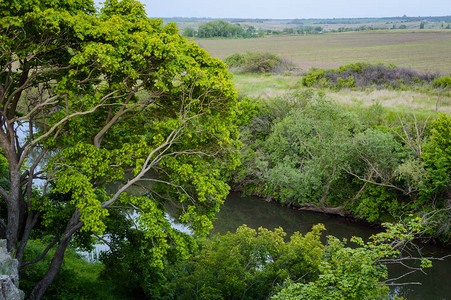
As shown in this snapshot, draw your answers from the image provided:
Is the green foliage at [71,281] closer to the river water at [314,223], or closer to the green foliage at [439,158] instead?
the river water at [314,223]

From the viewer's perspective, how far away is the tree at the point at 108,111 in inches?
476

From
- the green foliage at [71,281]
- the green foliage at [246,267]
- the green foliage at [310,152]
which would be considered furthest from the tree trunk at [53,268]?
the green foliage at [310,152]

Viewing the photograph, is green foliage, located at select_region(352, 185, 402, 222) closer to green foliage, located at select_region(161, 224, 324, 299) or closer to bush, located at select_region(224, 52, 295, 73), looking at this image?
green foliage, located at select_region(161, 224, 324, 299)

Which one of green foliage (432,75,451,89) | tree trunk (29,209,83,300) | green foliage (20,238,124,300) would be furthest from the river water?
green foliage (432,75,451,89)

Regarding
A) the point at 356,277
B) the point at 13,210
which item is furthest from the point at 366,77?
the point at 13,210

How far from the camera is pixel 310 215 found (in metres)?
29.2

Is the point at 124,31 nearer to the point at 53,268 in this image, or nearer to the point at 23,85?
the point at 23,85

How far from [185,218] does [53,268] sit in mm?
4796

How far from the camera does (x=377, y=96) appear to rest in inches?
1690

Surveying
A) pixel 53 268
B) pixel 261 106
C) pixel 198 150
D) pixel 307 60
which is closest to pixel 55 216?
pixel 53 268

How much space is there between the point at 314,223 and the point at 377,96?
20725 millimetres

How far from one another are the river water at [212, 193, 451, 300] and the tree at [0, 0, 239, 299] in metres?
12.5

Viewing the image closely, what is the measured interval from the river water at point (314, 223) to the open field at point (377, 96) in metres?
8.86

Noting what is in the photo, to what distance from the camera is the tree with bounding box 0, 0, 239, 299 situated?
1209 cm
